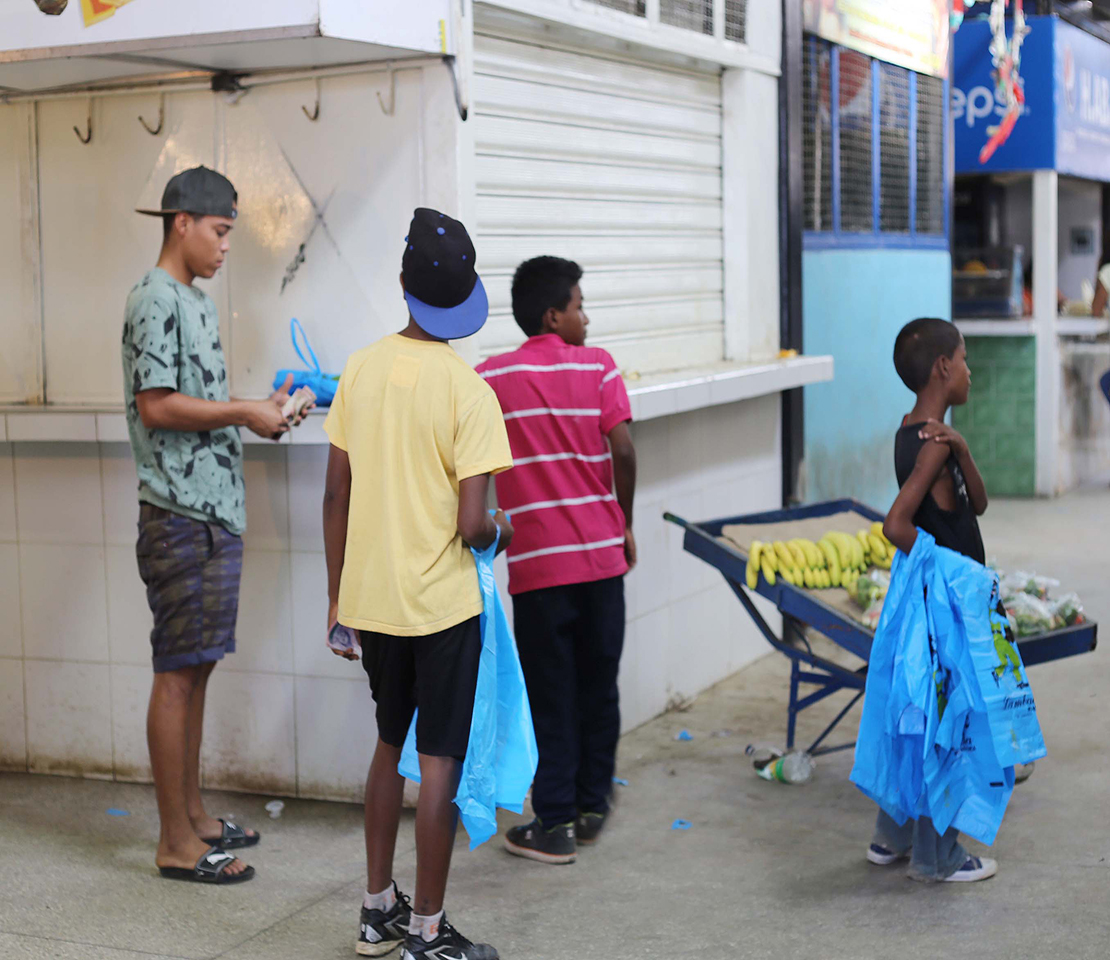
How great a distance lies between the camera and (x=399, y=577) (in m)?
3.43

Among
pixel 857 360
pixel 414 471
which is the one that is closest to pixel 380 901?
pixel 414 471

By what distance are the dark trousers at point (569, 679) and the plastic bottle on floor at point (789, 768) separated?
32.4 inches

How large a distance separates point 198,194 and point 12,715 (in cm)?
232

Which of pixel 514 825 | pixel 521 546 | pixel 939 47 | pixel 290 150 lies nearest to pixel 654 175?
pixel 290 150

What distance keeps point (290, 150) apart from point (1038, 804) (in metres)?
3.37

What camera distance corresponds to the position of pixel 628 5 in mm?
5707

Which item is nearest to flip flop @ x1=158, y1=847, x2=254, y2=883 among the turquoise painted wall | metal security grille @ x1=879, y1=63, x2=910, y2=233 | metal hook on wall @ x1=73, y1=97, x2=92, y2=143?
metal hook on wall @ x1=73, y1=97, x2=92, y2=143

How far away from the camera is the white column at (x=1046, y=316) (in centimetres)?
1155

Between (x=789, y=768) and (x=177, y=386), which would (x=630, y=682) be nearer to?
(x=789, y=768)

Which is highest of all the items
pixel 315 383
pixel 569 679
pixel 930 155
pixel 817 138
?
pixel 930 155

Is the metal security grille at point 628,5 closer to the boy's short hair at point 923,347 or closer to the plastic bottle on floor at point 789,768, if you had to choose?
the boy's short hair at point 923,347

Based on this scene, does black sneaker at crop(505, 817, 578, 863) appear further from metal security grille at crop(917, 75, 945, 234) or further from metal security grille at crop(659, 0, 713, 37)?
metal security grille at crop(917, 75, 945, 234)

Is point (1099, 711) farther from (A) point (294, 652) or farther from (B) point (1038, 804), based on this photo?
(A) point (294, 652)

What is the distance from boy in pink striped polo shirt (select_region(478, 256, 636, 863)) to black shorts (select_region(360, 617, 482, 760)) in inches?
34.5
